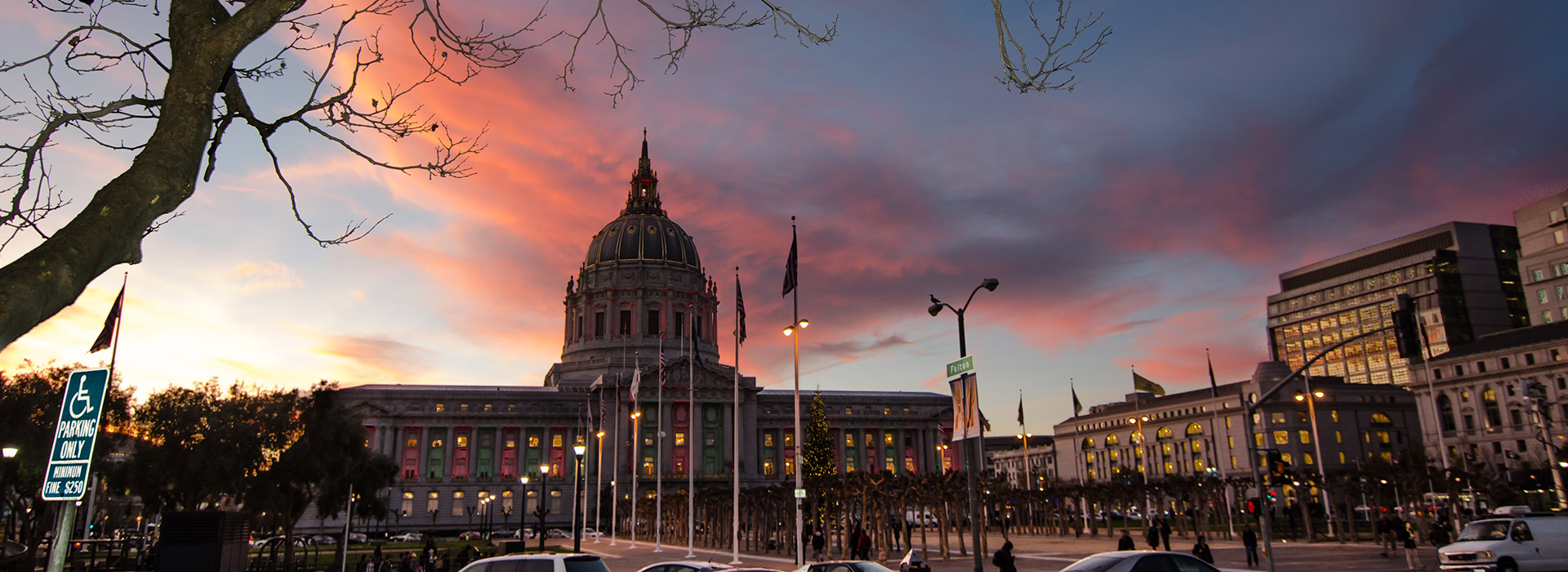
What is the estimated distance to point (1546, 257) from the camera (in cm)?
11944

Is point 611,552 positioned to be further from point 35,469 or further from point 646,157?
point 646,157

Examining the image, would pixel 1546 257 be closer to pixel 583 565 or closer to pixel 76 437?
pixel 583 565

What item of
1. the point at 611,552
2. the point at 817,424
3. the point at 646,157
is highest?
the point at 646,157

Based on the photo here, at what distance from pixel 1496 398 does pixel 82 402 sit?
128 metres

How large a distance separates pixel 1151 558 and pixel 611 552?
49.5m

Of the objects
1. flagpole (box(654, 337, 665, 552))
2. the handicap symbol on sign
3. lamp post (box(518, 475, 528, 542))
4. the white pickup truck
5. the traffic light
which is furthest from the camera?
flagpole (box(654, 337, 665, 552))

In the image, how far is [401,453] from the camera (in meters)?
121

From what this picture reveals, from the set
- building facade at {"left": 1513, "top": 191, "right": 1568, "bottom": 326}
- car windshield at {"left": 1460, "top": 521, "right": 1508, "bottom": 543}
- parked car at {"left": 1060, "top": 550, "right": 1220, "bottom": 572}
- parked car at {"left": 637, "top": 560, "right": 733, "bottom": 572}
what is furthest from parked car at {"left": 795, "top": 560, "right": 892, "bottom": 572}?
building facade at {"left": 1513, "top": 191, "right": 1568, "bottom": 326}

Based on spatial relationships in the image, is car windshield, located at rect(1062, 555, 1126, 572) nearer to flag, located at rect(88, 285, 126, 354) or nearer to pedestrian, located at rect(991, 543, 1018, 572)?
pedestrian, located at rect(991, 543, 1018, 572)

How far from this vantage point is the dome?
15300 cm

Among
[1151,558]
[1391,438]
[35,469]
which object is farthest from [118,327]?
[1391,438]

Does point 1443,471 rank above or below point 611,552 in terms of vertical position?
above

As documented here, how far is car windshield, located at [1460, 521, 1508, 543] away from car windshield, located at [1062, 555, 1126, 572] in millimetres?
15882

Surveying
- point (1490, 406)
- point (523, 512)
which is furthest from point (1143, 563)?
point (1490, 406)
